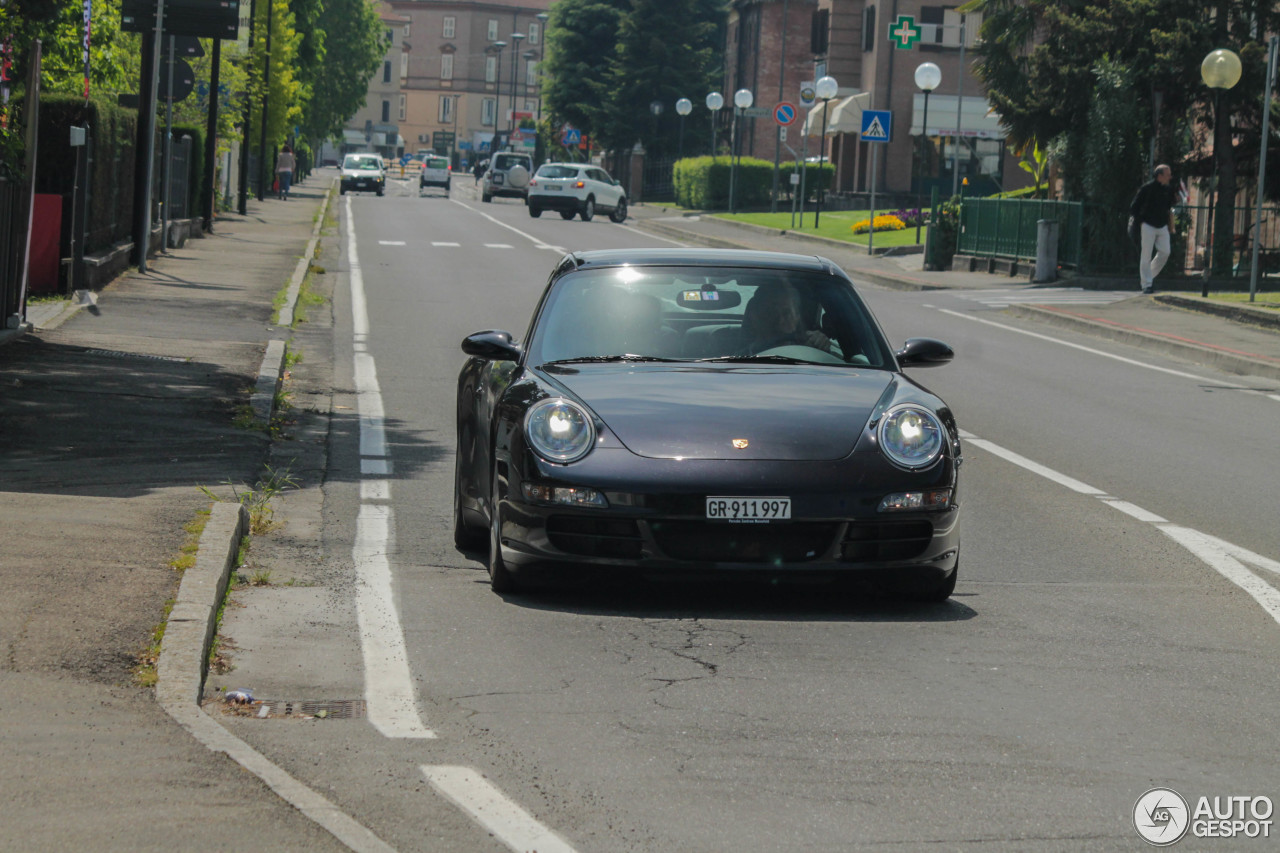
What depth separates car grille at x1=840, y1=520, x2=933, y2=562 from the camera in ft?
22.0

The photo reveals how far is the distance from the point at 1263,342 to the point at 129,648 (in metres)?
17.2

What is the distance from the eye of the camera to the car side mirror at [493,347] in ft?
25.0

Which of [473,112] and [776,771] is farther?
[473,112]

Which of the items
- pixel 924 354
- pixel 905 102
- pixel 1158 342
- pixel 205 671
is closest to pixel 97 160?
pixel 1158 342

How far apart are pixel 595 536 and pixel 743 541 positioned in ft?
1.74

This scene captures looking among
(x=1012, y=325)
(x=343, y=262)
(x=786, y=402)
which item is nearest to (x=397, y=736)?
(x=786, y=402)

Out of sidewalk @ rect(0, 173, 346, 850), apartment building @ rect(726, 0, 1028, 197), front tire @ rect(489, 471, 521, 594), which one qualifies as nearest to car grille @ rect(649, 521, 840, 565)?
front tire @ rect(489, 471, 521, 594)

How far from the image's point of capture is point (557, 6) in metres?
85.8

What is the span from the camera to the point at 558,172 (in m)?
57.3

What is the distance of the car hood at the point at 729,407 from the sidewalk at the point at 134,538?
5.18ft

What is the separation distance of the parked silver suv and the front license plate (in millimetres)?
67277

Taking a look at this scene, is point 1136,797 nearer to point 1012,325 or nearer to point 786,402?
point 786,402

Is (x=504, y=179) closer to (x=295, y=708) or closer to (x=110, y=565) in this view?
(x=110, y=565)

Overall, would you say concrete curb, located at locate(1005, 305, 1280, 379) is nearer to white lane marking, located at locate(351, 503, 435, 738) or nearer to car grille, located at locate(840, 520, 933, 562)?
white lane marking, located at locate(351, 503, 435, 738)
